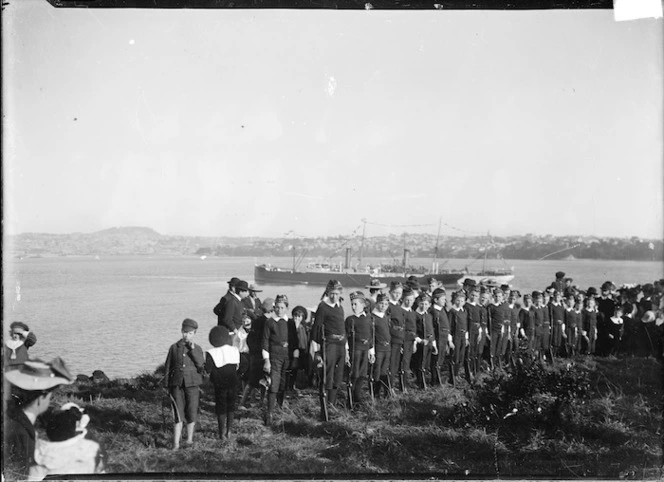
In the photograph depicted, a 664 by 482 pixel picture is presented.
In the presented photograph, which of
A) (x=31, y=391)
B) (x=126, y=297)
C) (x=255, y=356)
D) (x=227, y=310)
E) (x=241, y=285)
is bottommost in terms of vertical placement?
(x=255, y=356)

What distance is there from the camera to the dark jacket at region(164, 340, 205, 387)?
5.54 m

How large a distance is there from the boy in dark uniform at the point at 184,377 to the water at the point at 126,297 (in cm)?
93

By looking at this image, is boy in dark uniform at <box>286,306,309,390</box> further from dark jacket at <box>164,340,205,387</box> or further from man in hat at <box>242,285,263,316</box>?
dark jacket at <box>164,340,205,387</box>

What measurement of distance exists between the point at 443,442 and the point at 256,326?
2.66 meters

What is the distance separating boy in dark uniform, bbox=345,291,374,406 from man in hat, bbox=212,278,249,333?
1.42 meters

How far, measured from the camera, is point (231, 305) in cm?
678

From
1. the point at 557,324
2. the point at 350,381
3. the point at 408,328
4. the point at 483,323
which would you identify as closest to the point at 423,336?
the point at 408,328

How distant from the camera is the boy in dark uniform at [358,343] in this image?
6.83 metres

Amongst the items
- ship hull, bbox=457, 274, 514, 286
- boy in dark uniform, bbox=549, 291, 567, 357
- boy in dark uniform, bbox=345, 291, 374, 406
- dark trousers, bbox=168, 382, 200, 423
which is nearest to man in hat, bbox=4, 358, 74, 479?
dark trousers, bbox=168, 382, 200, 423

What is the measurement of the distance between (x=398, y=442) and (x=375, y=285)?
7.33 ft

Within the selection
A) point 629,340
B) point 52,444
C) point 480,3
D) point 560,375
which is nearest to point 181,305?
point 52,444

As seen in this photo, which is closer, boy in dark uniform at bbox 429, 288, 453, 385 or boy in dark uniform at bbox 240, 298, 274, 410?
boy in dark uniform at bbox 240, 298, 274, 410

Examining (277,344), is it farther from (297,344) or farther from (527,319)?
(527,319)

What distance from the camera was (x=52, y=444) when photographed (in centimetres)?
444
